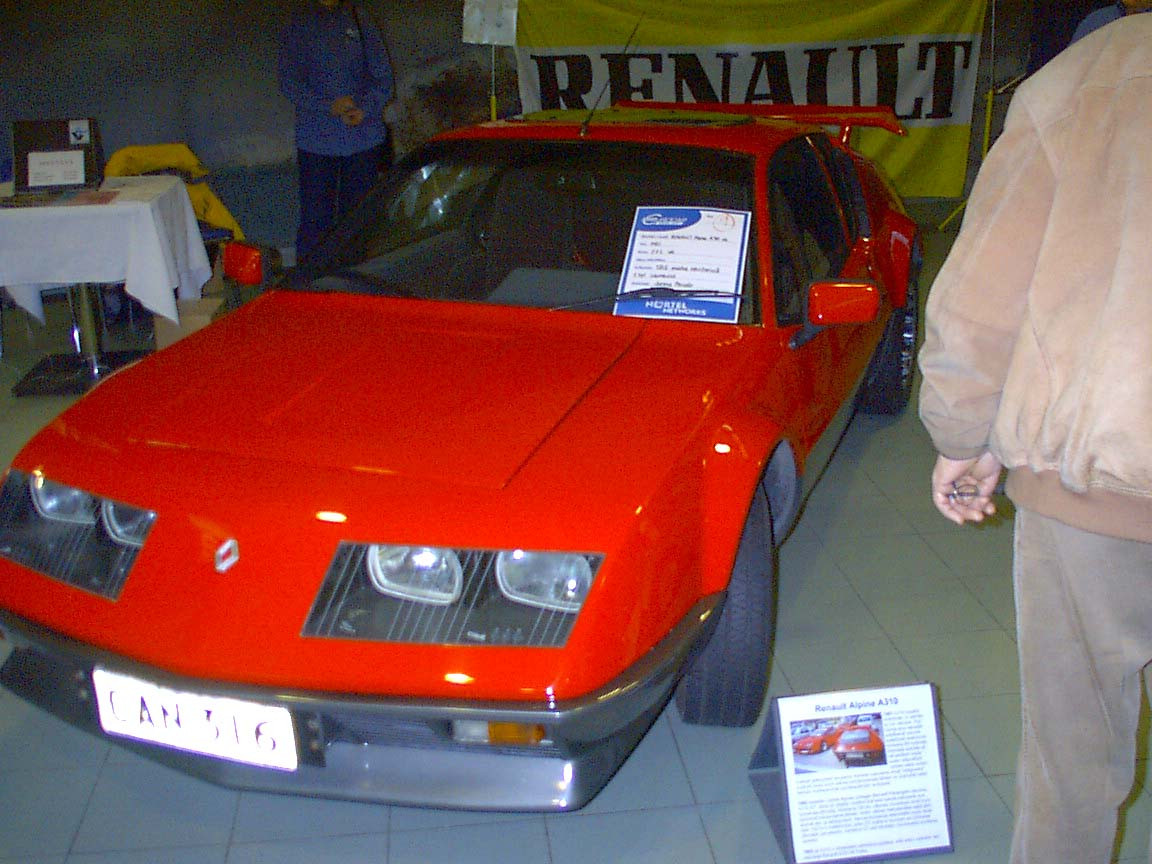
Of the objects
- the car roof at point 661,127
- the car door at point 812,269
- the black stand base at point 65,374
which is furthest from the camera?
the black stand base at point 65,374

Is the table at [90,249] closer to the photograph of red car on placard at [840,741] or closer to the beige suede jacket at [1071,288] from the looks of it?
the photograph of red car on placard at [840,741]

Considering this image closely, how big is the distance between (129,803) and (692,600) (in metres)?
1.22

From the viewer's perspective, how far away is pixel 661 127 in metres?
3.16

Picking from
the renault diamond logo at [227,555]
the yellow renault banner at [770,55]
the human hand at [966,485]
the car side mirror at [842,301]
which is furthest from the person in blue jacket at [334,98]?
the human hand at [966,485]

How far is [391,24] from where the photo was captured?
23.7 ft

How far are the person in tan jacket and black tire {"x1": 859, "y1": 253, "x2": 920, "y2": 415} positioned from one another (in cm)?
264

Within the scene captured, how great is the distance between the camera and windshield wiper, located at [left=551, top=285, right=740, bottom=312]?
275 centimetres

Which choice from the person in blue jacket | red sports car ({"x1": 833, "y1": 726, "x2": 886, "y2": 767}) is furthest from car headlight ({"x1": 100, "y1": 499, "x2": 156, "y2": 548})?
the person in blue jacket

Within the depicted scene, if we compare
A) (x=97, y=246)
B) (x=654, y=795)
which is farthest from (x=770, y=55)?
(x=654, y=795)

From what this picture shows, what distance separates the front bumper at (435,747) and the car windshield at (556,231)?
1106 mm

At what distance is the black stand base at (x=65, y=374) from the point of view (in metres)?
4.89

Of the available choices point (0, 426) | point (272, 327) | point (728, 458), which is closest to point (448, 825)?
point (728, 458)

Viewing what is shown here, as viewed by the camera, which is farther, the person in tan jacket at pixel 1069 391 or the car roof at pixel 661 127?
the car roof at pixel 661 127

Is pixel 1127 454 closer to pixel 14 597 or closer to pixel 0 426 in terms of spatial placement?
pixel 14 597
